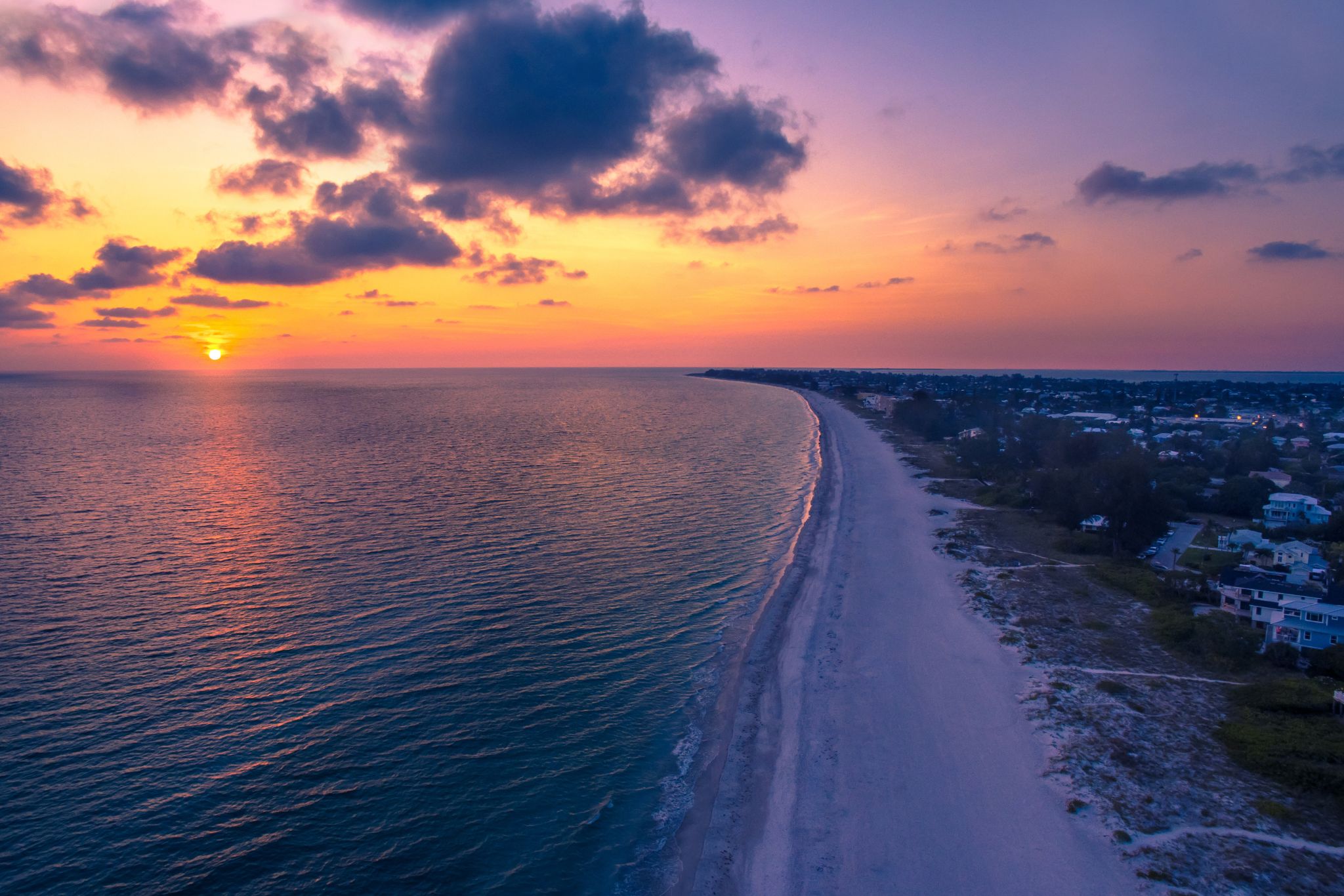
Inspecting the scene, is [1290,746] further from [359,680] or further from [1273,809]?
[359,680]

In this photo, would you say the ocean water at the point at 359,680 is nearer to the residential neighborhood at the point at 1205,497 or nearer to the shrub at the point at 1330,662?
the residential neighborhood at the point at 1205,497

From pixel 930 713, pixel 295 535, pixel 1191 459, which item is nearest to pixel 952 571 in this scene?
pixel 930 713

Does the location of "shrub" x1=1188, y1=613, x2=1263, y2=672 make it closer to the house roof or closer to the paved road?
the house roof

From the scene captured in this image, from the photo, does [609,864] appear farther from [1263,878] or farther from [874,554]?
[874,554]

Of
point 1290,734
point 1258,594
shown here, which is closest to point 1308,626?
point 1258,594

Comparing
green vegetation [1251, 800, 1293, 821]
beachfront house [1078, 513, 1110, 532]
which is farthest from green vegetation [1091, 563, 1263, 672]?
beachfront house [1078, 513, 1110, 532]

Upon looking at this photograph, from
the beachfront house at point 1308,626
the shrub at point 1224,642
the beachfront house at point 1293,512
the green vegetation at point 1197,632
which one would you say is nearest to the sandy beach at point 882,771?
the green vegetation at point 1197,632

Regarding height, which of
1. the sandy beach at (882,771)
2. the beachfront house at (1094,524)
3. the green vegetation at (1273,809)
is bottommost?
the sandy beach at (882,771)
